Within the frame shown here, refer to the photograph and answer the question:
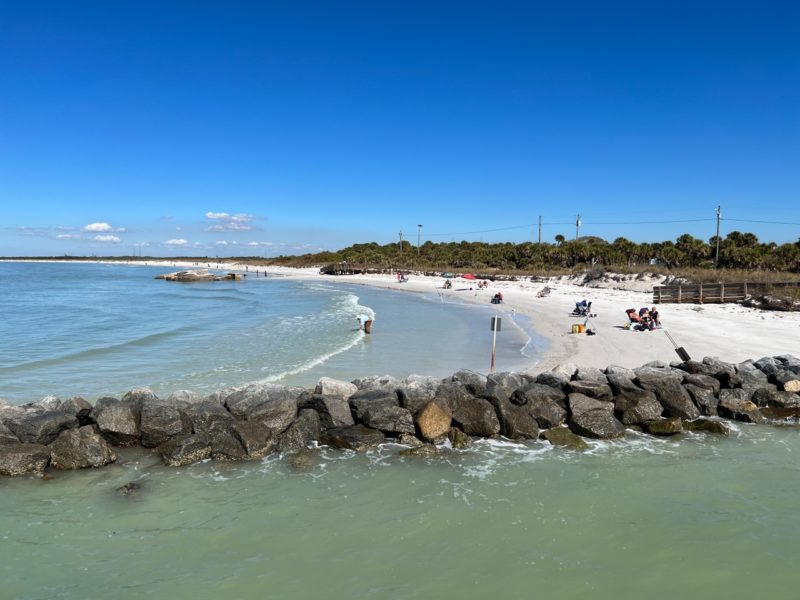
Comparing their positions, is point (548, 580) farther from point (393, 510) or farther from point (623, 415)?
point (623, 415)

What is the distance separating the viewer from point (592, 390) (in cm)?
1161

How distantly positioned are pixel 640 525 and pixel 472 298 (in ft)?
137

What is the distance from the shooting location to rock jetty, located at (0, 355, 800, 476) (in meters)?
9.25

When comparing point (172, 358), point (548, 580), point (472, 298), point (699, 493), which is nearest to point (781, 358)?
point (699, 493)

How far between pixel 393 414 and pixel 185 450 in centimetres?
385

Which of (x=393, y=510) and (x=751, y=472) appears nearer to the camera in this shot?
(x=393, y=510)

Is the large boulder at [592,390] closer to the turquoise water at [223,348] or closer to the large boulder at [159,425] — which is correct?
the turquoise water at [223,348]

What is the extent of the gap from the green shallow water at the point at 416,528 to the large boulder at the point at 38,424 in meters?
1.04

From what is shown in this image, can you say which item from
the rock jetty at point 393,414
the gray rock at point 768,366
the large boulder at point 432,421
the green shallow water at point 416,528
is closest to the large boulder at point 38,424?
the rock jetty at point 393,414

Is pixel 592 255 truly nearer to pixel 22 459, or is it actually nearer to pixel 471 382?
pixel 471 382

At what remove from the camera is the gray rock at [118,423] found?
946 centimetres

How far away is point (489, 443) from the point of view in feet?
33.6

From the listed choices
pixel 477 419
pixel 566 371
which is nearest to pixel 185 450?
pixel 477 419

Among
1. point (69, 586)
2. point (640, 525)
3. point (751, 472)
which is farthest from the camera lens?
point (751, 472)
